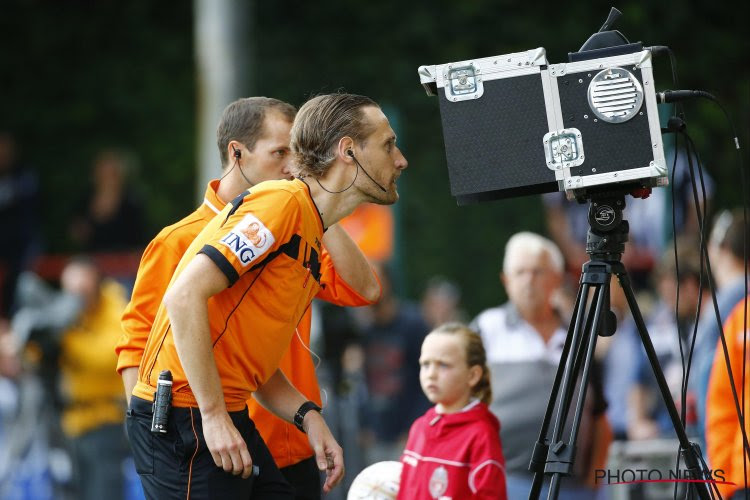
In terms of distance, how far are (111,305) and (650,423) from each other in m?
3.99

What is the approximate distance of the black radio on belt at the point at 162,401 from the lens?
3.60 m

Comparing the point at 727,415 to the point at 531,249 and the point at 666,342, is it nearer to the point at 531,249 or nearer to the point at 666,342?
the point at 531,249

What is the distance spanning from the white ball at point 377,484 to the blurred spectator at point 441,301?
7.18m

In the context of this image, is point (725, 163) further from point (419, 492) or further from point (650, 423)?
point (419, 492)

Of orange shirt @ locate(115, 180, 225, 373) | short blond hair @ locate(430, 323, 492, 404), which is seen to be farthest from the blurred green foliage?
orange shirt @ locate(115, 180, 225, 373)

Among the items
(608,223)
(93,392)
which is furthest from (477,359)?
(93,392)

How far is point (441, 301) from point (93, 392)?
4.15 m

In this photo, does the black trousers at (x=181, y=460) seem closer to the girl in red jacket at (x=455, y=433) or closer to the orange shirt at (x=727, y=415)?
the girl in red jacket at (x=455, y=433)

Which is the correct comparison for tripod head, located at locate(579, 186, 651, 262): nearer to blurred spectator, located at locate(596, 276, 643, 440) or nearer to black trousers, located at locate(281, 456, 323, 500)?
black trousers, located at locate(281, 456, 323, 500)

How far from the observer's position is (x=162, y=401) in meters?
3.60

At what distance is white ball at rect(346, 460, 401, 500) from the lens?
179 inches

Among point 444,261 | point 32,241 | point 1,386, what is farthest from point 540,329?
point 32,241

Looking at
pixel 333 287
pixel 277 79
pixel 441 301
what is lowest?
pixel 333 287

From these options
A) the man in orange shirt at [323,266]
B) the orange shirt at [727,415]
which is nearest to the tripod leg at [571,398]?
the man in orange shirt at [323,266]
